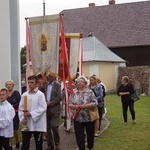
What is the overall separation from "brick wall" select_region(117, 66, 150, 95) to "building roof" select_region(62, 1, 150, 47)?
643 cm

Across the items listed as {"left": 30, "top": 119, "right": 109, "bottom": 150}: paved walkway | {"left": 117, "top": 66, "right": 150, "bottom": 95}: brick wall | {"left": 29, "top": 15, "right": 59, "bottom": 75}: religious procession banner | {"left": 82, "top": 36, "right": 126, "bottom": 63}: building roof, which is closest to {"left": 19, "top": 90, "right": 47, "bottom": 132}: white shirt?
{"left": 29, "top": 15, "right": 59, "bottom": 75}: religious procession banner

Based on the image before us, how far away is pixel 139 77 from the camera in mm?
37656

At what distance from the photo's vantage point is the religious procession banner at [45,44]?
9.80 metres

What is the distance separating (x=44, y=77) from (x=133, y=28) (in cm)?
3785

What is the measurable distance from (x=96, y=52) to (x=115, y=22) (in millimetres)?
8454

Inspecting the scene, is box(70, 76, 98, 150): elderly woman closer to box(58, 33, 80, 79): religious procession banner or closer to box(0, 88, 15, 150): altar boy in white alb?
box(0, 88, 15, 150): altar boy in white alb

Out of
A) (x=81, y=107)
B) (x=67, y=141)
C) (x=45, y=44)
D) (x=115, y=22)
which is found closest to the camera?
(x=81, y=107)

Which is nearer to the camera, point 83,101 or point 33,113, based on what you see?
point 33,113

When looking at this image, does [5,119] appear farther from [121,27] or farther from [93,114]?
[121,27]

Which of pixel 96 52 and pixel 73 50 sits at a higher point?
pixel 73 50

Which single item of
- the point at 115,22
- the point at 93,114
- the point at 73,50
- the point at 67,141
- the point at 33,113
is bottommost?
the point at 67,141

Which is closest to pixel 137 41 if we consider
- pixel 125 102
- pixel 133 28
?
Answer: pixel 133 28

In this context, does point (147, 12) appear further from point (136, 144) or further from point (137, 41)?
point (136, 144)

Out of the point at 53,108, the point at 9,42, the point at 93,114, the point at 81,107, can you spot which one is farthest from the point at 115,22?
the point at 81,107
